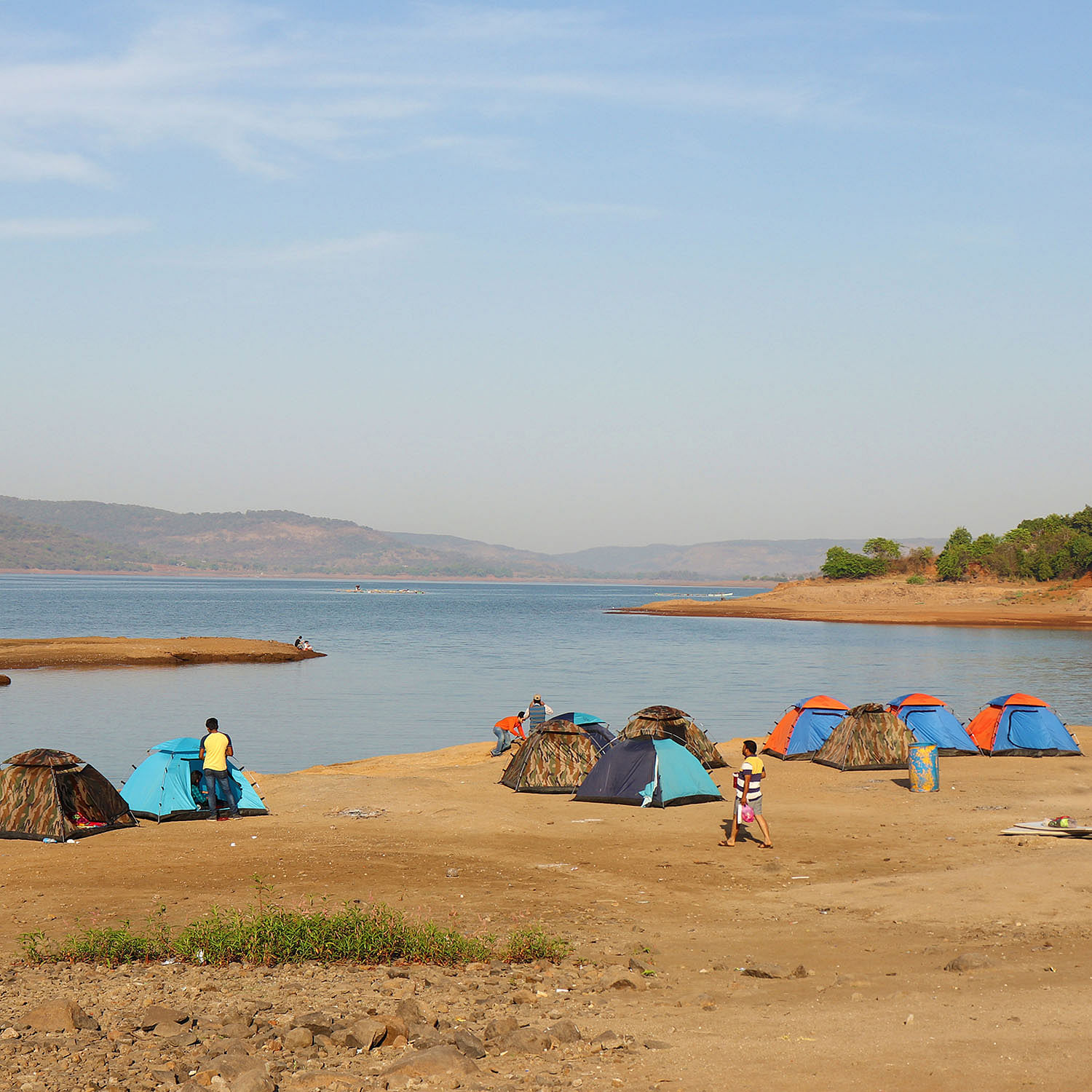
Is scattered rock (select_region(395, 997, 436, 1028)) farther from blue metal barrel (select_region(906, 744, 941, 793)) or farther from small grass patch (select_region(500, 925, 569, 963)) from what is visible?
blue metal barrel (select_region(906, 744, 941, 793))

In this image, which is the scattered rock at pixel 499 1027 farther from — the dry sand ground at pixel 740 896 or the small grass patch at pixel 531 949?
the small grass patch at pixel 531 949

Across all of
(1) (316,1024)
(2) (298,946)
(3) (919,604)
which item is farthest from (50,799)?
(3) (919,604)

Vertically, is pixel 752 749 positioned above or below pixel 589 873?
above

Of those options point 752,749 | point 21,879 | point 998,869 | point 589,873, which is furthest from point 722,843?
point 21,879

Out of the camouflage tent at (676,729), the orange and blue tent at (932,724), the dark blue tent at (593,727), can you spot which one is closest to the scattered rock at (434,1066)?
the dark blue tent at (593,727)

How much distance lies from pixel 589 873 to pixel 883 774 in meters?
11.9

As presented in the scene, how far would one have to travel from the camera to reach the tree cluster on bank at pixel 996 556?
122812 millimetres

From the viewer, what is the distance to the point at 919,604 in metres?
122

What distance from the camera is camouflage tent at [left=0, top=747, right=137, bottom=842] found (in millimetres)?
17594

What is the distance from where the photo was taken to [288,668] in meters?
58.2

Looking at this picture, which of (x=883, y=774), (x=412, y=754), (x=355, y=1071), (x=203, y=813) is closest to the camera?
(x=355, y=1071)

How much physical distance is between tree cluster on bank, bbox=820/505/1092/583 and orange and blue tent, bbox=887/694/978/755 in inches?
4038

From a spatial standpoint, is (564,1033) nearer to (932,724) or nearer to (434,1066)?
(434,1066)

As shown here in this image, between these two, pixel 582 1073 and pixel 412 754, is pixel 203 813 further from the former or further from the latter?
pixel 582 1073
